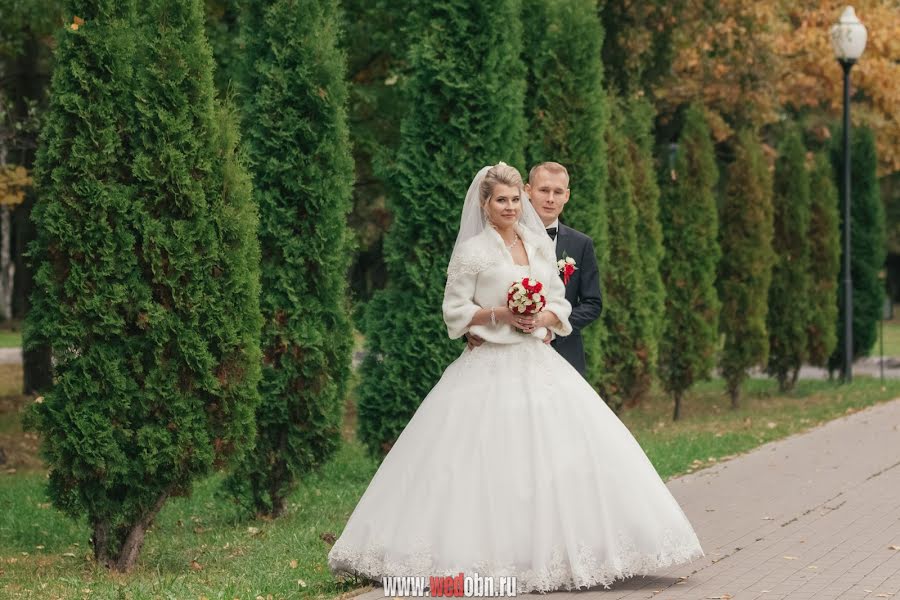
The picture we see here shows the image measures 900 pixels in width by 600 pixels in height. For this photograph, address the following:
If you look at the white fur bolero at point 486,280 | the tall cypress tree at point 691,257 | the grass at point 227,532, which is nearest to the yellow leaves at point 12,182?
the grass at point 227,532

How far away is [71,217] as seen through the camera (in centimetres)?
827

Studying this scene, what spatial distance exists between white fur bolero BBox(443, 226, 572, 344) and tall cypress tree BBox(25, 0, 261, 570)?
166 centimetres

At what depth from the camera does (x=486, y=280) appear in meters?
7.67

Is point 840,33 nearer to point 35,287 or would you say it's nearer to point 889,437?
point 889,437

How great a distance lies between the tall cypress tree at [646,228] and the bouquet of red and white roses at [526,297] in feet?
33.9

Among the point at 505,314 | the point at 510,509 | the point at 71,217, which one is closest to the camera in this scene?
the point at 510,509

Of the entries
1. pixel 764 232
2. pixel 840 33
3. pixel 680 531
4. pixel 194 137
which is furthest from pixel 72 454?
pixel 840 33

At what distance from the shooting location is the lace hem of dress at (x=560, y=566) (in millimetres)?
6926

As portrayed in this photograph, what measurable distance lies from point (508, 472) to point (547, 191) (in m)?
2.07

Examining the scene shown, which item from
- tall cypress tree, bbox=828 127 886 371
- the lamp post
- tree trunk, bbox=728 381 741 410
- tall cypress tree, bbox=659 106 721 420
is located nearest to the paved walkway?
tall cypress tree, bbox=659 106 721 420

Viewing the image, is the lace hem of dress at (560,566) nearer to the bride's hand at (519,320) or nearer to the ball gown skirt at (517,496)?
the ball gown skirt at (517,496)

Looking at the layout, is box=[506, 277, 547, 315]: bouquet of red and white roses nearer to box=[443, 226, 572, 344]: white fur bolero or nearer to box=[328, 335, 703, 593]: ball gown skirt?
box=[443, 226, 572, 344]: white fur bolero

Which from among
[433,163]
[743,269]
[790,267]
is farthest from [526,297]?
[790,267]

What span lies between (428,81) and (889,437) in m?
6.33
